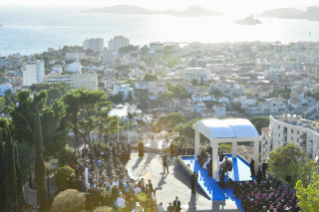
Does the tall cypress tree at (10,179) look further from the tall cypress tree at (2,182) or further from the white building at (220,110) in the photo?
the white building at (220,110)

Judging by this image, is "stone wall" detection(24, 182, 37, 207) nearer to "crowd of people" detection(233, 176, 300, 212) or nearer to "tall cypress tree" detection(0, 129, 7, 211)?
"tall cypress tree" detection(0, 129, 7, 211)

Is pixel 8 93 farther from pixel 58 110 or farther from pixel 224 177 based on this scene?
pixel 224 177

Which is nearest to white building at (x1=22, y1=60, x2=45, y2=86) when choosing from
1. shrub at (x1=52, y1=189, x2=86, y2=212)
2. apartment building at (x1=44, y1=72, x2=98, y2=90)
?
apartment building at (x1=44, y1=72, x2=98, y2=90)

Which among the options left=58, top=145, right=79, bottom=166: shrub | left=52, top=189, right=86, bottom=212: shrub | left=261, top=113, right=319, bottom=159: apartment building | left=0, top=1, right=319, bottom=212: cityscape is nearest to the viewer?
left=52, top=189, right=86, bottom=212: shrub

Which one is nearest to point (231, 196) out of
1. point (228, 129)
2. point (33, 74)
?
point (228, 129)

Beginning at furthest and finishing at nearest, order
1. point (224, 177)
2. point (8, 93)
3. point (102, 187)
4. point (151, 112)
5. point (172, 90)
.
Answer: point (172, 90) < point (151, 112) < point (8, 93) < point (224, 177) < point (102, 187)

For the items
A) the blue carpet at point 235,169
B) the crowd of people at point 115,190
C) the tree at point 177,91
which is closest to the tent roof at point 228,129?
the blue carpet at point 235,169

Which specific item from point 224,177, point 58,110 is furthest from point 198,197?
point 58,110
